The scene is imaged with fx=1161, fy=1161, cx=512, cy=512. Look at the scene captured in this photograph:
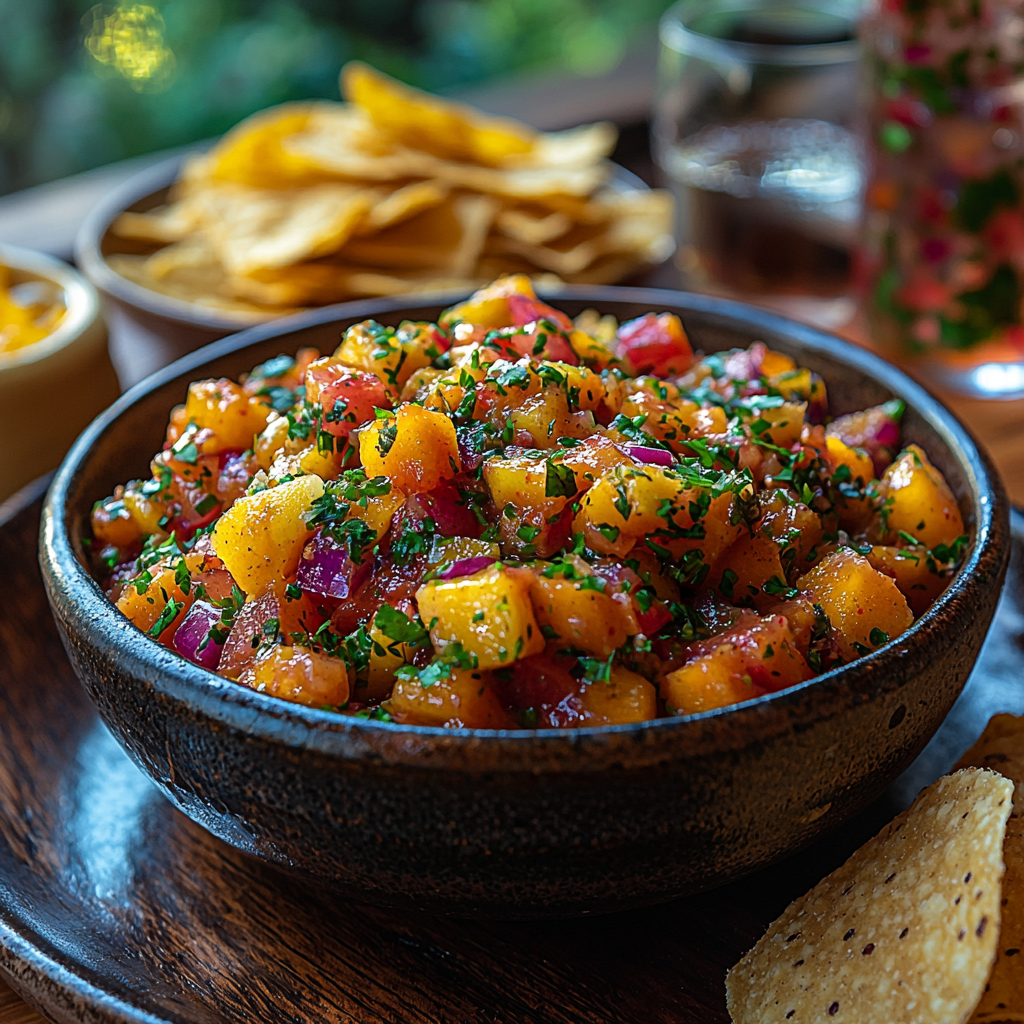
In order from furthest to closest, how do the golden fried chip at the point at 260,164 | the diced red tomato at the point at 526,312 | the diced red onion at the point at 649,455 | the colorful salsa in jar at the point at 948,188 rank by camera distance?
the golden fried chip at the point at 260,164 < the colorful salsa in jar at the point at 948,188 < the diced red tomato at the point at 526,312 < the diced red onion at the point at 649,455

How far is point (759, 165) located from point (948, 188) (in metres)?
0.92

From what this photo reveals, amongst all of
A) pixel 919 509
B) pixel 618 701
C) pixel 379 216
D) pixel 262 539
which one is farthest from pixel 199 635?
pixel 379 216

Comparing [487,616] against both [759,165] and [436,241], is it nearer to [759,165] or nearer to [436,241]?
[436,241]

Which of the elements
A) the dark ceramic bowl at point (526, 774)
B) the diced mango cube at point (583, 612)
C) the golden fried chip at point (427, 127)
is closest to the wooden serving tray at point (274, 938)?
the dark ceramic bowl at point (526, 774)

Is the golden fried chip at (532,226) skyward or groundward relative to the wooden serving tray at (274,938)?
groundward

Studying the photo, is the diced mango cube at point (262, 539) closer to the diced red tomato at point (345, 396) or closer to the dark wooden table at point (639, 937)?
the diced red tomato at point (345, 396)

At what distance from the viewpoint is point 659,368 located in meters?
2.23

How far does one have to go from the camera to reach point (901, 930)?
1.47 m

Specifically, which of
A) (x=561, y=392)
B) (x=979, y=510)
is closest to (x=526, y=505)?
(x=561, y=392)

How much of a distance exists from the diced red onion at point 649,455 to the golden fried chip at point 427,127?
8.44 ft

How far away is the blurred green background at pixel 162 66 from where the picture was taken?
24.4 ft

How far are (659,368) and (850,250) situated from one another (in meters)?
2.12

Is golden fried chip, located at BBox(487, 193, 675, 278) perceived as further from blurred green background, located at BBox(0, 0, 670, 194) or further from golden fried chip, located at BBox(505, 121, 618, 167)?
blurred green background, located at BBox(0, 0, 670, 194)

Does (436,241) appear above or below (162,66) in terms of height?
above
